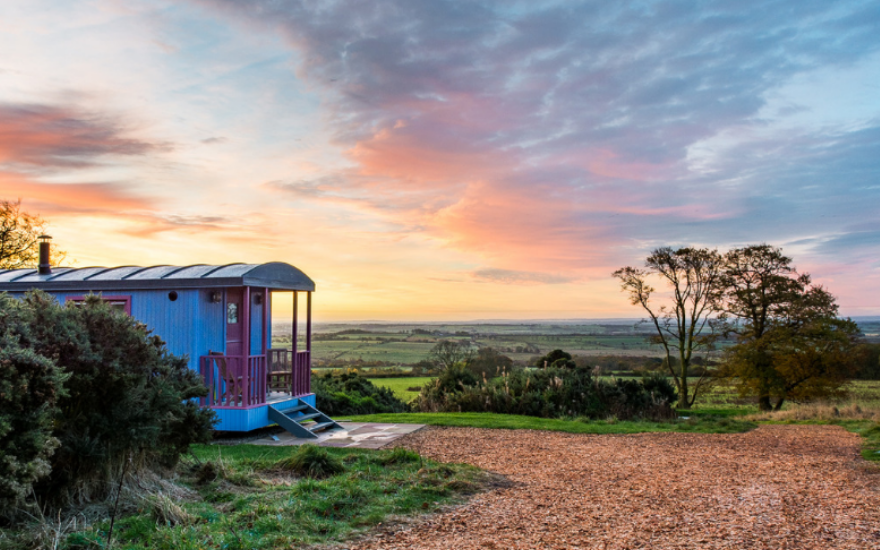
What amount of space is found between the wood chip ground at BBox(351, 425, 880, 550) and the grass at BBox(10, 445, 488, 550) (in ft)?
1.20

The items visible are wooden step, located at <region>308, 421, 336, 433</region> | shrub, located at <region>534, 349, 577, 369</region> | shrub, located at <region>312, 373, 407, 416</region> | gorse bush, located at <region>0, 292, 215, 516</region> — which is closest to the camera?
gorse bush, located at <region>0, 292, 215, 516</region>

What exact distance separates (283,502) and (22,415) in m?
2.09

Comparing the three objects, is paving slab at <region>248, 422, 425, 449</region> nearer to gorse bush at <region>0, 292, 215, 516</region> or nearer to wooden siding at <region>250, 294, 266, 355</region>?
wooden siding at <region>250, 294, 266, 355</region>

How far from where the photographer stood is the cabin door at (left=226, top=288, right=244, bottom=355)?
1043cm

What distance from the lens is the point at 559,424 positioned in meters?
11.1

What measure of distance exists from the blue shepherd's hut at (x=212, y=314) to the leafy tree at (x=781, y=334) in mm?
12934

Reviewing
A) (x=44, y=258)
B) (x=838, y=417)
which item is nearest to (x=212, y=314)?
(x=44, y=258)

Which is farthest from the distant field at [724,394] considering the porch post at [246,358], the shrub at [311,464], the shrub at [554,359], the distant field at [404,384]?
the shrub at [311,464]

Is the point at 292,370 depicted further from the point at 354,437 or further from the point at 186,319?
the point at 354,437

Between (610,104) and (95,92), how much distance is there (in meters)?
9.77

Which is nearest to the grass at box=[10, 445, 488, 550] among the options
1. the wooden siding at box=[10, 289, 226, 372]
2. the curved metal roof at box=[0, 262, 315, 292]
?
the wooden siding at box=[10, 289, 226, 372]

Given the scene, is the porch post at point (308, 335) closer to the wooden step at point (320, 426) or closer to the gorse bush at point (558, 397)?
the wooden step at point (320, 426)

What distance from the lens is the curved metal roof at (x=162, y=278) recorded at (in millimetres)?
9453

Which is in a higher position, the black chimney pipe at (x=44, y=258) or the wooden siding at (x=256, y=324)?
the black chimney pipe at (x=44, y=258)
